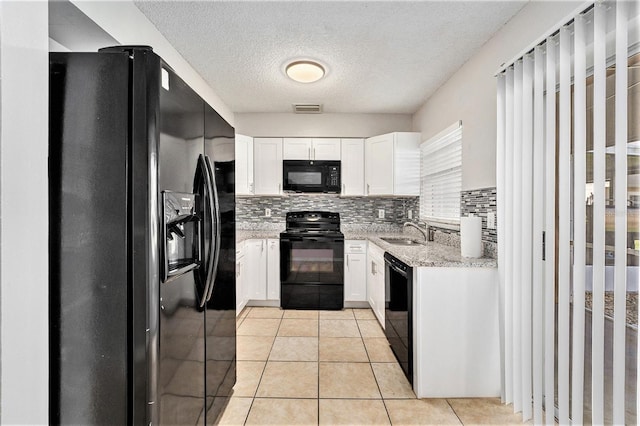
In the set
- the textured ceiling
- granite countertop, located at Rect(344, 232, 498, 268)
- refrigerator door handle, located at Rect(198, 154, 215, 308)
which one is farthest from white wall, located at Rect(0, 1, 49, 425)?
granite countertop, located at Rect(344, 232, 498, 268)

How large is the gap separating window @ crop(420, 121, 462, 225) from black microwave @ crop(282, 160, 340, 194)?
1.09 metres

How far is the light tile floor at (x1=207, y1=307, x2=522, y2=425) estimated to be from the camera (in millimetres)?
1838

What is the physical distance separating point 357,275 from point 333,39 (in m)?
2.54

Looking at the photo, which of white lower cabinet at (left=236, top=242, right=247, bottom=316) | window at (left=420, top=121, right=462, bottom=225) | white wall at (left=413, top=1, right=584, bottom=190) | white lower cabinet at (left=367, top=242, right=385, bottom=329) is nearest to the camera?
white wall at (left=413, top=1, right=584, bottom=190)

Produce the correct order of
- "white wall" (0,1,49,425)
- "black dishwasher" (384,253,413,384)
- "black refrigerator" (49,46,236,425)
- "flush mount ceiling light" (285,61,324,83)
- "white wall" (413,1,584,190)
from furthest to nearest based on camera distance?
"flush mount ceiling light" (285,61,324,83) → "black dishwasher" (384,253,413,384) → "white wall" (413,1,584,190) → "black refrigerator" (49,46,236,425) → "white wall" (0,1,49,425)

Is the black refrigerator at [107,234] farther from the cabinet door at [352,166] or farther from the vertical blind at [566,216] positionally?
the cabinet door at [352,166]

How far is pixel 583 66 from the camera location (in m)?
1.40

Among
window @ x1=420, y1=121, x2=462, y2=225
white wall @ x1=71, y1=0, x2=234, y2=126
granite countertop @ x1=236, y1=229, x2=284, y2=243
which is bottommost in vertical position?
granite countertop @ x1=236, y1=229, x2=284, y2=243

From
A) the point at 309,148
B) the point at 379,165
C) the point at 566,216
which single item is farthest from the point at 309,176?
the point at 566,216

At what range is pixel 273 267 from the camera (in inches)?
151

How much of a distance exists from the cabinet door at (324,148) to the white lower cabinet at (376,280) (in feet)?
4.28

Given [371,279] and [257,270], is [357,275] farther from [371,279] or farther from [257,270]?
[257,270]

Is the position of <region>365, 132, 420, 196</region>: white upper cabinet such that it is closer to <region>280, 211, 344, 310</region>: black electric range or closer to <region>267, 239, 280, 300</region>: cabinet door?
<region>280, 211, 344, 310</region>: black electric range

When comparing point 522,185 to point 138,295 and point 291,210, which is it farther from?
point 291,210
